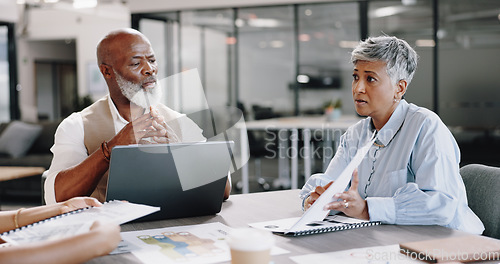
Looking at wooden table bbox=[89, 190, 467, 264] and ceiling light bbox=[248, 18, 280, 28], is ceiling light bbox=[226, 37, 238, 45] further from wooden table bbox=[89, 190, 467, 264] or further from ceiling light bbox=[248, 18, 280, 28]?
wooden table bbox=[89, 190, 467, 264]

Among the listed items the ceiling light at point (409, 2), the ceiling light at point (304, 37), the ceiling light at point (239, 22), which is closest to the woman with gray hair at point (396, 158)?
the ceiling light at point (409, 2)

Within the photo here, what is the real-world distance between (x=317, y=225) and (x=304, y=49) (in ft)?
24.1

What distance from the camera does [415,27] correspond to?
7.64m

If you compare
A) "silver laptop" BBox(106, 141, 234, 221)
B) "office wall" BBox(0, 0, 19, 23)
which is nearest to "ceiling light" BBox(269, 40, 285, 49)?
"office wall" BBox(0, 0, 19, 23)

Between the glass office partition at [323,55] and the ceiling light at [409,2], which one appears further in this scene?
the glass office partition at [323,55]

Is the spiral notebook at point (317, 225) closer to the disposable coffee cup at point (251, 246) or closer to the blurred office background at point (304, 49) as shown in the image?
the disposable coffee cup at point (251, 246)

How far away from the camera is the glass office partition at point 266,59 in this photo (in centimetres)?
848

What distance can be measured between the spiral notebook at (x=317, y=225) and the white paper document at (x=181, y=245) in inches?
5.4

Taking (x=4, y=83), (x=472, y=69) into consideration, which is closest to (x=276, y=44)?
(x=472, y=69)

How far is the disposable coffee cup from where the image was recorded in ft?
3.03

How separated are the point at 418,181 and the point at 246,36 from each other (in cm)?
744

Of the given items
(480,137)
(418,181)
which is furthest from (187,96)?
(480,137)

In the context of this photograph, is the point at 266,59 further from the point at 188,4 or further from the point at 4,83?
the point at 4,83

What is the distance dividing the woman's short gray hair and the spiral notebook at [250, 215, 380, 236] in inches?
25.3
